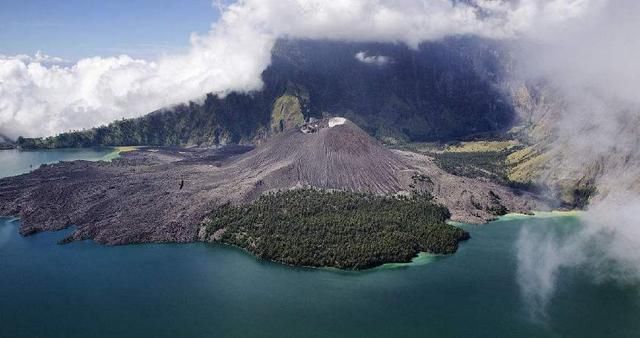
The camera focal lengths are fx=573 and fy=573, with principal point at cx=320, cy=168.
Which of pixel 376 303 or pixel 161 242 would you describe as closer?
pixel 376 303

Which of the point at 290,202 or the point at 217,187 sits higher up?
the point at 217,187

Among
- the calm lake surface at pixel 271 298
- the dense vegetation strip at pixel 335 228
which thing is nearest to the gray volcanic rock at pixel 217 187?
the dense vegetation strip at pixel 335 228

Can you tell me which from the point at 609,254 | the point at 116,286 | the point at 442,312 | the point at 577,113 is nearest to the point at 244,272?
the point at 116,286

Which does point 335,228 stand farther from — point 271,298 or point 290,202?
point 271,298

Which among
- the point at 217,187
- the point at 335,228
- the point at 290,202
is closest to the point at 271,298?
the point at 335,228

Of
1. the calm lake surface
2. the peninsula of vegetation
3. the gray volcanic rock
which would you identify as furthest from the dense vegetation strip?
the gray volcanic rock

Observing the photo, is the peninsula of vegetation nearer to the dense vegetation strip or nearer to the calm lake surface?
the dense vegetation strip

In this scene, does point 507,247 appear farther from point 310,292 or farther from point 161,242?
point 161,242
